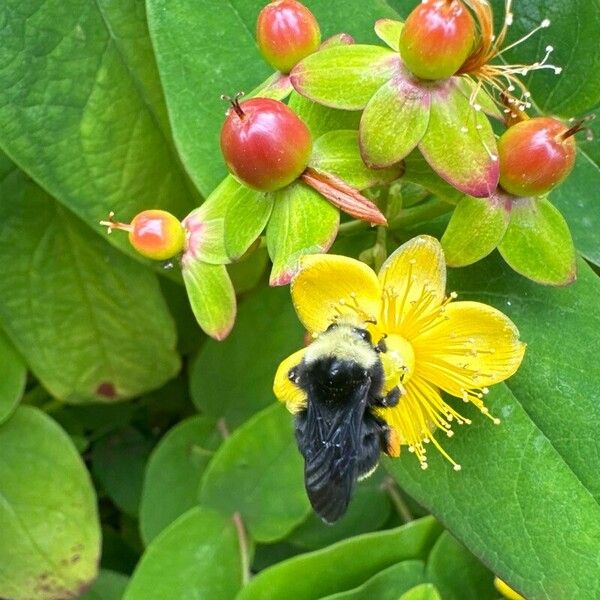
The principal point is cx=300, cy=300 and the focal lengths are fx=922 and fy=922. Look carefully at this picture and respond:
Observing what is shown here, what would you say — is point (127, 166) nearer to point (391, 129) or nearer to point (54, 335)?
point (54, 335)

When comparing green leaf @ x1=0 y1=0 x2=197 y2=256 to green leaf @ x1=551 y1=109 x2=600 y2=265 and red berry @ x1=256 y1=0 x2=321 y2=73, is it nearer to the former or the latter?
red berry @ x1=256 y1=0 x2=321 y2=73

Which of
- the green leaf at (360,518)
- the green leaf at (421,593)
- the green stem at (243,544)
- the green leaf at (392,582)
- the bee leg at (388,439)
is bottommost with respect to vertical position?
the green leaf at (360,518)

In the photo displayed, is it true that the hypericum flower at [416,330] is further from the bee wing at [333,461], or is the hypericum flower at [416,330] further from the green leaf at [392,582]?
the green leaf at [392,582]

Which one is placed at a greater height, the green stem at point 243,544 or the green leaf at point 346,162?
the green leaf at point 346,162

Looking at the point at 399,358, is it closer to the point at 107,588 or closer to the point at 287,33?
the point at 287,33

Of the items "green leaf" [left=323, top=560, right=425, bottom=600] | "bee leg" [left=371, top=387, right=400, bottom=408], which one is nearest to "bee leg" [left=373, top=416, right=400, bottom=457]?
"bee leg" [left=371, top=387, right=400, bottom=408]

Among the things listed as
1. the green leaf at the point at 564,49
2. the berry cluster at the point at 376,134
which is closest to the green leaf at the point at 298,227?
the berry cluster at the point at 376,134
